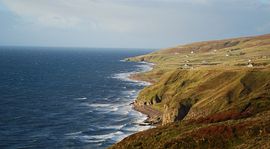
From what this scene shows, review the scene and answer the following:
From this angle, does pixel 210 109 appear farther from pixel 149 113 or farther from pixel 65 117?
pixel 65 117

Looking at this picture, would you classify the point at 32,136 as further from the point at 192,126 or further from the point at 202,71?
the point at 202,71

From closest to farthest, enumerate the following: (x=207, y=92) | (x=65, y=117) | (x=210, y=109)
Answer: (x=210, y=109)
(x=65, y=117)
(x=207, y=92)

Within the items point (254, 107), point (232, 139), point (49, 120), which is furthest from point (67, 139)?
point (232, 139)

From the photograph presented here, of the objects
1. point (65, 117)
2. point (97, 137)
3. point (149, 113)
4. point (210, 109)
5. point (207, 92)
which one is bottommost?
point (97, 137)

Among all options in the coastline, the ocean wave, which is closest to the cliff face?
the coastline

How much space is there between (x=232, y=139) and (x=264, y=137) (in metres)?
4.66

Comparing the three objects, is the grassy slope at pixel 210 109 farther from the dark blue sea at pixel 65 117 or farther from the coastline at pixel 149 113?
the dark blue sea at pixel 65 117

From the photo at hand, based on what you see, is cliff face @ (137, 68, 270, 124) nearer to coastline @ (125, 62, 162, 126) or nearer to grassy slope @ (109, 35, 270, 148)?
grassy slope @ (109, 35, 270, 148)

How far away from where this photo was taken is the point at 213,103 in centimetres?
11531

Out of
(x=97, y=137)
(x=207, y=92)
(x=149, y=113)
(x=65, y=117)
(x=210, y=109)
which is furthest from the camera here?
(x=149, y=113)

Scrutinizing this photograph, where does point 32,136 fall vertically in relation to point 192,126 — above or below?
below

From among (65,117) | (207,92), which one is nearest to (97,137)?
(65,117)

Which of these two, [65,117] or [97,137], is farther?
[65,117]

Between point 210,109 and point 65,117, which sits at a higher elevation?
point 210,109
